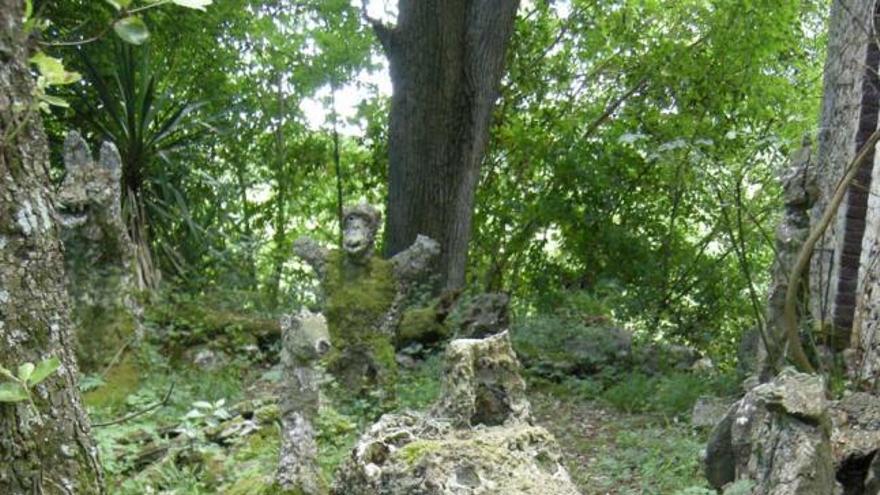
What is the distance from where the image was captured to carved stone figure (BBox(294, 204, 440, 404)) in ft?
22.4

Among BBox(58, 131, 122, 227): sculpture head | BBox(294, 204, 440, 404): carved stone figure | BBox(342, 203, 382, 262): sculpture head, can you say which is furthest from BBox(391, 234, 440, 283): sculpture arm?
BBox(58, 131, 122, 227): sculpture head

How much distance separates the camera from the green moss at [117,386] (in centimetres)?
652

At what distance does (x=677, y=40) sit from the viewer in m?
12.1

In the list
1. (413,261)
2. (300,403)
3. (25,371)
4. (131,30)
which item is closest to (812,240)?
(300,403)

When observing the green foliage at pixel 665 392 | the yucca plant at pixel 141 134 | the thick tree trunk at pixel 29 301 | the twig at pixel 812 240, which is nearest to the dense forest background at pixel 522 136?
the yucca plant at pixel 141 134

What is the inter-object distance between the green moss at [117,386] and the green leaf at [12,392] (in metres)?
4.50

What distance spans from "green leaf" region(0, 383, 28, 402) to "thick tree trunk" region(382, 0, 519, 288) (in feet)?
26.3

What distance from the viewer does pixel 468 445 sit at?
125 inches

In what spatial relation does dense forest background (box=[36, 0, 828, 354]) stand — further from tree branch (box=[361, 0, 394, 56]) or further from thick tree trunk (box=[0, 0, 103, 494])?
thick tree trunk (box=[0, 0, 103, 494])

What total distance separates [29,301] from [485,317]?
5983mm

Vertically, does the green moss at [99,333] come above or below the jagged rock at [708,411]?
above

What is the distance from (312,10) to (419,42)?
89.3 inches

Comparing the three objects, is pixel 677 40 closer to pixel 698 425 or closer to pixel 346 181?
pixel 346 181

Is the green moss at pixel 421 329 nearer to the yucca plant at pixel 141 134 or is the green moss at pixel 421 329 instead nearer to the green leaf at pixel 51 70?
the yucca plant at pixel 141 134
